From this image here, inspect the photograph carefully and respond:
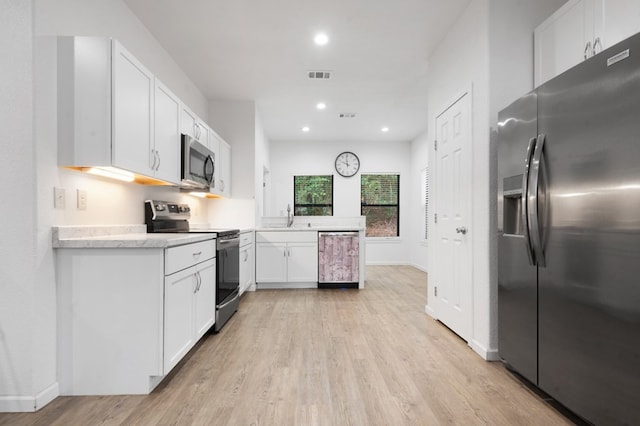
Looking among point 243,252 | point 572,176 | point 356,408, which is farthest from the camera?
point 243,252

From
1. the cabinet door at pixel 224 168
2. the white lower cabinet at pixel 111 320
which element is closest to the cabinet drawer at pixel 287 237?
the cabinet door at pixel 224 168

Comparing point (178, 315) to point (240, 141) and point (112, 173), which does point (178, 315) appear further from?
point (240, 141)

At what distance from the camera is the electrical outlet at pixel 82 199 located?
2.18 m

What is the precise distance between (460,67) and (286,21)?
154 centimetres

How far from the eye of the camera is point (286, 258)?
5043mm

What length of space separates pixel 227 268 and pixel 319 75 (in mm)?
2454

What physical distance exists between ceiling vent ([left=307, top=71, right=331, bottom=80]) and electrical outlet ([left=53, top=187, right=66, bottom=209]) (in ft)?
9.44

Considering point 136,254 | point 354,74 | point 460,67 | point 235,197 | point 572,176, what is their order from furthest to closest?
1. point 235,197
2. point 354,74
3. point 460,67
4. point 136,254
5. point 572,176

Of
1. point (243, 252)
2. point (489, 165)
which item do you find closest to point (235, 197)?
point (243, 252)

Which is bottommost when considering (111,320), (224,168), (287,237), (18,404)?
(18,404)

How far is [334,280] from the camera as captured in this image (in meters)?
5.07

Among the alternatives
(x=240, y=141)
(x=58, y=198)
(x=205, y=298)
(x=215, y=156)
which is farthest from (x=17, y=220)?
(x=240, y=141)

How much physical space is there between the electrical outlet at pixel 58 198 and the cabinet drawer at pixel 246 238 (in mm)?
2375

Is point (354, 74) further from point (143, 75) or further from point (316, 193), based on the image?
point (316, 193)
